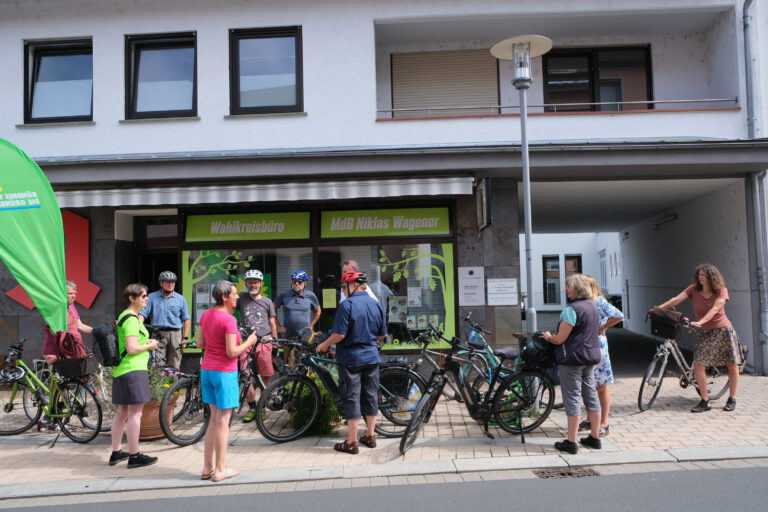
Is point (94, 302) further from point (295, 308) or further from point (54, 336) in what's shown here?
point (295, 308)

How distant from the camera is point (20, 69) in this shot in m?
9.64

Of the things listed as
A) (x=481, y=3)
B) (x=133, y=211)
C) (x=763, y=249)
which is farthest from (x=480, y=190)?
(x=133, y=211)

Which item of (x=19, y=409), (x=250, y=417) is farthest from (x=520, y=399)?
(x=19, y=409)

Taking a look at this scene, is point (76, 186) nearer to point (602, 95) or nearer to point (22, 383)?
point (22, 383)

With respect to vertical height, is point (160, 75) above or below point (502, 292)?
above

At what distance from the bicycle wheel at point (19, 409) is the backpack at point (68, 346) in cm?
80

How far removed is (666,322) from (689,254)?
586 cm

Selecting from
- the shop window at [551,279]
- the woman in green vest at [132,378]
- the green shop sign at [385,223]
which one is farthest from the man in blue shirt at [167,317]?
the shop window at [551,279]

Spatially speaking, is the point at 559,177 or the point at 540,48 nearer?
the point at 540,48

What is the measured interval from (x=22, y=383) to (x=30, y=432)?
2.00 feet

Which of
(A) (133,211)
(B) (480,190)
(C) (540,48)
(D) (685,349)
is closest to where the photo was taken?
(C) (540,48)

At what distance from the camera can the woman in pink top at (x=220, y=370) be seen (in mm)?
4785

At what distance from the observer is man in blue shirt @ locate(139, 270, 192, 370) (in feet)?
25.3

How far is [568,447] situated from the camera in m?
5.39
